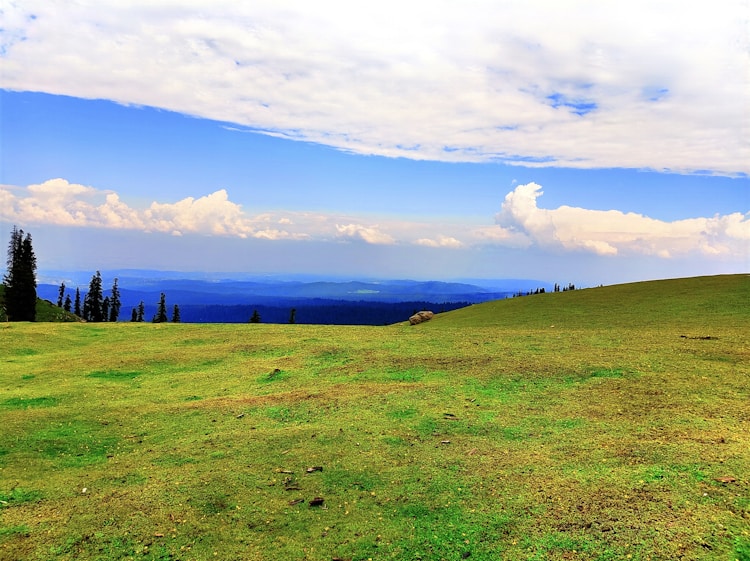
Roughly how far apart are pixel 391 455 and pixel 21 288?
86.6 meters

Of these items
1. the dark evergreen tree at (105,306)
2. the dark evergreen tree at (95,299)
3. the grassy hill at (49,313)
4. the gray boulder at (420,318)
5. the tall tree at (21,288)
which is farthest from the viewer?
the grassy hill at (49,313)

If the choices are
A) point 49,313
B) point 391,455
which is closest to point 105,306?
point 49,313

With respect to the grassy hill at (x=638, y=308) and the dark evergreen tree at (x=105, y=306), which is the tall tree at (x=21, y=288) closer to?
the dark evergreen tree at (x=105, y=306)

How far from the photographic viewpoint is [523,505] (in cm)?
917

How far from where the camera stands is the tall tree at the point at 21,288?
74.8 m

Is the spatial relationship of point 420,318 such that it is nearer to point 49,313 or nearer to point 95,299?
point 95,299

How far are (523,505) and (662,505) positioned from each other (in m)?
2.53

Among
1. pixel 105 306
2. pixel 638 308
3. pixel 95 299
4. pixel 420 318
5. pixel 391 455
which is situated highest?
pixel 638 308

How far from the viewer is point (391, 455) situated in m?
11.9

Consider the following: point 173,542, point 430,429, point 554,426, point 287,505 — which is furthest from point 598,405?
point 173,542

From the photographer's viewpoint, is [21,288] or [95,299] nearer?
[21,288]

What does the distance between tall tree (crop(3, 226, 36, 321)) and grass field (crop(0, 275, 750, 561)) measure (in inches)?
2496

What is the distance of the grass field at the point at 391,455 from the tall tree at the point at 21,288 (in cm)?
6341

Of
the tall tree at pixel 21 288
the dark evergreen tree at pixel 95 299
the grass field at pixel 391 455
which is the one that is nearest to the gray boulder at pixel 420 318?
the grass field at pixel 391 455
